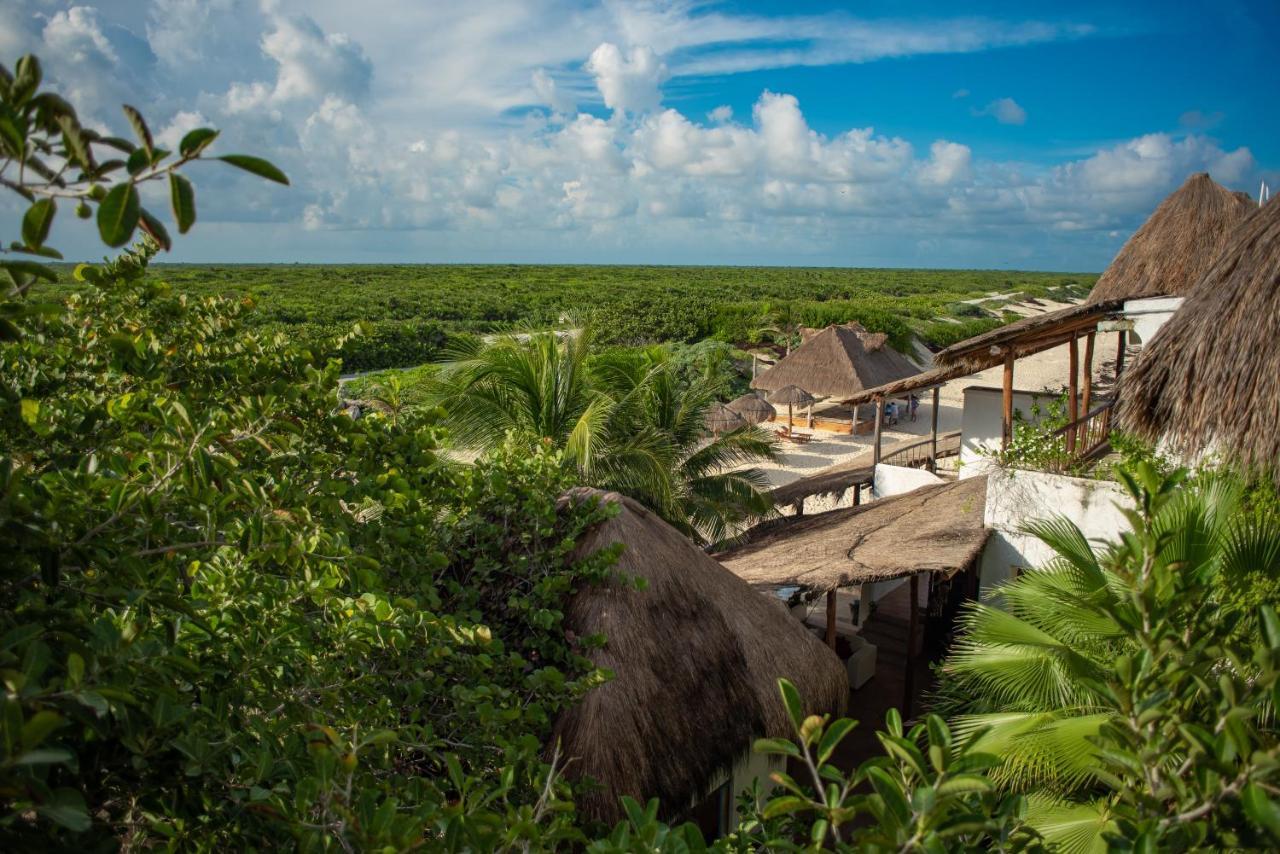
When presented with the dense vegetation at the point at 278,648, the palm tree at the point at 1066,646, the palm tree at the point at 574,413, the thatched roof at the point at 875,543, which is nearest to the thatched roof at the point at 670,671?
the thatched roof at the point at 875,543

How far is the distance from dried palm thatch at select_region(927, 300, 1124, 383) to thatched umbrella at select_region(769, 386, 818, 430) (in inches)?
495

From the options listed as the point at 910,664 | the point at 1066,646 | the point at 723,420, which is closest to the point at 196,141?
the point at 1066,646

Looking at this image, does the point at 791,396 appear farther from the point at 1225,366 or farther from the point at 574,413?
the point at 1225,366

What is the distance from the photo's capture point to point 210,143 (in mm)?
1110

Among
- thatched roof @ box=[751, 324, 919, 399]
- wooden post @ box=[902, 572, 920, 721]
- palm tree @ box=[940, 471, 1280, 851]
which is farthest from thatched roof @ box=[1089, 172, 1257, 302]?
thatched roof @ box=[751, 324, 919, 399]

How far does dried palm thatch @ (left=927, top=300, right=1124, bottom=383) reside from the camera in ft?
27.5

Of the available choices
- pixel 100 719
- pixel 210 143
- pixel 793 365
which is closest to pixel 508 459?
pixel 100 719

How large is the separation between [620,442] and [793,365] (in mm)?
15369

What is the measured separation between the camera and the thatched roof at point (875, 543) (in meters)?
6.46

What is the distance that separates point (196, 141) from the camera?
1.09m

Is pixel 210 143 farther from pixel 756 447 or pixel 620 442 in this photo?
pixel 756 447

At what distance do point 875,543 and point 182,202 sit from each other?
732cm

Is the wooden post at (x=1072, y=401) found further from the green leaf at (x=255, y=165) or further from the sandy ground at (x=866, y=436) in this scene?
the green leaf at (x=255, y=165)

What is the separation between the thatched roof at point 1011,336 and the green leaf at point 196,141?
25.1 ft
